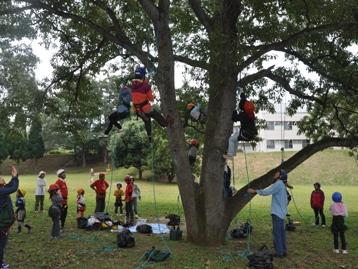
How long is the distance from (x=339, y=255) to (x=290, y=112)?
5480 mm

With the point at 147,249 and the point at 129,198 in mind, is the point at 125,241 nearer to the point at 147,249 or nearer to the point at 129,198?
the point at 147,249

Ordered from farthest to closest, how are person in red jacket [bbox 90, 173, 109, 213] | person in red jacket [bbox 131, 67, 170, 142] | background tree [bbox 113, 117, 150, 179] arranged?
background tree [bbox 113, 117, 150, 179] < person in red jacket [bbox 90, 173, 109, 213] < person in red jacket [bbox 131, 67, 170, 142]

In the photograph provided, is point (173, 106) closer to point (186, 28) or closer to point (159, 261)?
point (159, 261)

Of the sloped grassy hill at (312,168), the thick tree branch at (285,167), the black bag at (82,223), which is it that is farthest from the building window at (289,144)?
the black bag at (82,223)

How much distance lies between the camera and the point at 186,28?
11828mm

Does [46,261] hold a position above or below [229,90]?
below

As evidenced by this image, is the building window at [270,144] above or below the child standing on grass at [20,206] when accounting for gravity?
above

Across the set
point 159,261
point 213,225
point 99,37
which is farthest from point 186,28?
point 159,261

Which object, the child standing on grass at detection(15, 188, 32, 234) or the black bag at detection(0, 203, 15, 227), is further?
the child standing on grass at detection(15, 188, 32, 234)

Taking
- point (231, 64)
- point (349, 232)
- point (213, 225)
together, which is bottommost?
point (349, 232)

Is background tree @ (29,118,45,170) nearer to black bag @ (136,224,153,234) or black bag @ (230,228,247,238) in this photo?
black bag @ (136,224,153,234)

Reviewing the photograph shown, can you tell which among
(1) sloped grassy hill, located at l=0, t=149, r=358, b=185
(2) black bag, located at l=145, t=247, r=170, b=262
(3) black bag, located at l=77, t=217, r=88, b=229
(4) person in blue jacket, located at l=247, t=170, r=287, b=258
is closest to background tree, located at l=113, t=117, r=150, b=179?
(1) sloped grassy hill, located at l=0, t=149, r=358, b=185

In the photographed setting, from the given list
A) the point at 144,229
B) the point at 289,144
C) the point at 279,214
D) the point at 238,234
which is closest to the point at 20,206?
the point at 144,229

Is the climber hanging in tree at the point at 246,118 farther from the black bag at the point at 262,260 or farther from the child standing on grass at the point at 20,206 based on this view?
the child standing on grass at the point at 20,206
